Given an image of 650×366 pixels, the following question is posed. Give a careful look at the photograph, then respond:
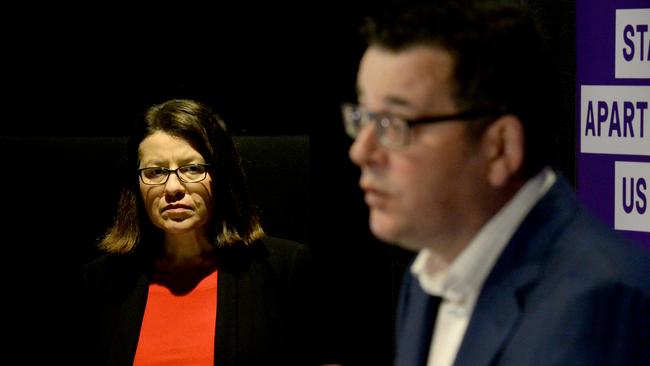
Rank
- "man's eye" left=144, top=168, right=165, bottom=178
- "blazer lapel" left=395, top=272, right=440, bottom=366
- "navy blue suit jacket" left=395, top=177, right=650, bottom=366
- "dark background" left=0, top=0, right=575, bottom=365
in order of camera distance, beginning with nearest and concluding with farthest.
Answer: "navy blue suit jacket" left=395, top=177, right=650, bottom=366, "blazer lapel" left=395, top=272, right=440, bottom=366, "man's eye" left=144, top=168, right=165, bottom=178, "dark background" left=0, top=0, right=575, bottom=365

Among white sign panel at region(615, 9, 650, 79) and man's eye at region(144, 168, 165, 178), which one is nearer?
white sign panel at region(615, 9, 650, 79)

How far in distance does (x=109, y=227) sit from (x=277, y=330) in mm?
882

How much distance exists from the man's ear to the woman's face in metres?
1.97

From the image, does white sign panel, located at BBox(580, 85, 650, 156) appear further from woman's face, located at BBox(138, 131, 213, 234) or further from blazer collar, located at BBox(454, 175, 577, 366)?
blazer collar, located at BBox(454, 175, 577, 366)

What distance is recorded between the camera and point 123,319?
3.30 metres

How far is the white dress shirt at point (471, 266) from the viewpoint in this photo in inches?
56.5

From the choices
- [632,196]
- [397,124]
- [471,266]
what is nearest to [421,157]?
[397,124]

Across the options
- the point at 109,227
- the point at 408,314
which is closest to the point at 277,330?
the point at 109,227

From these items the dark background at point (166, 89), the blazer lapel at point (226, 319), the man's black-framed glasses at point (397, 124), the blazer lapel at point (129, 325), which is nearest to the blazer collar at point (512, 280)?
the man's black-framed glasses at point (397, 124)

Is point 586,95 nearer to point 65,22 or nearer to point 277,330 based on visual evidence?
point 277,330

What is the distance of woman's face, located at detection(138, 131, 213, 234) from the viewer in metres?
3.30

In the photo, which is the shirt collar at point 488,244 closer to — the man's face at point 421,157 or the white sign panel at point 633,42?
the man's face at point 421,157

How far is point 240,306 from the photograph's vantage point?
3.35 m

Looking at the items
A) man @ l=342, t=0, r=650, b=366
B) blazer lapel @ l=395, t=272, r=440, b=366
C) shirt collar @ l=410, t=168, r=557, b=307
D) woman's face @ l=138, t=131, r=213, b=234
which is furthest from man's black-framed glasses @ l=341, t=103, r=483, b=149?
woman's face @ l=138, t=131, r=213, b=234
